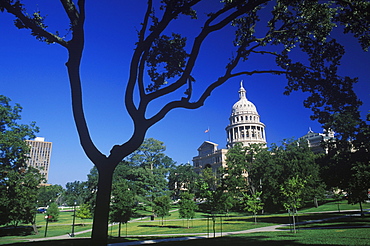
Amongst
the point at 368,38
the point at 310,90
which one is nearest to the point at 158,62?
the point at 310,90

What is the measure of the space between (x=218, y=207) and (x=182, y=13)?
2750cm

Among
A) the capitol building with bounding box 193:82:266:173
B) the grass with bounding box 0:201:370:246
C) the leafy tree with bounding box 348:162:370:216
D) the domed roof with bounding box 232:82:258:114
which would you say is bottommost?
the grass with bounding box 0:201:370:246

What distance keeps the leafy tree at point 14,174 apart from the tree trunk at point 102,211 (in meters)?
27.2

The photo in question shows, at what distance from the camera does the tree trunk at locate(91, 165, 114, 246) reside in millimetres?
8555

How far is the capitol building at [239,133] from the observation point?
357 ft

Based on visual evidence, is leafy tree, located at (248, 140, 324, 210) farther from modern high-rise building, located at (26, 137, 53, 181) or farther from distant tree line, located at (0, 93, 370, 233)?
modern high-rise building, located at (26, 137, 53, 181)

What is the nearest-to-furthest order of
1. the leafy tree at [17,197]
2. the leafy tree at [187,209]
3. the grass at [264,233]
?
the grass at [264,233] < the leafy tree at [17,197] < the leafy tree at [187,209]

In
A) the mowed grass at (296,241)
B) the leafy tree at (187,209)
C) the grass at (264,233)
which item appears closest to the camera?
the mowed grass at (296,241)

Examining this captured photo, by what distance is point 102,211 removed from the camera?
29.0 ft

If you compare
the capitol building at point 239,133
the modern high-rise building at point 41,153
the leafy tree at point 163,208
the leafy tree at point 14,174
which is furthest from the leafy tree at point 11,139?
the modern high-rise building at point 41,153

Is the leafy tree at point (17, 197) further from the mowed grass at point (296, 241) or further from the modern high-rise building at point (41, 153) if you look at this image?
the modern high-rise building at point (41, 153)

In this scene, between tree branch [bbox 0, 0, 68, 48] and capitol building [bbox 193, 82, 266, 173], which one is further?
capitol building [bbox 193, 82, 266, 173]

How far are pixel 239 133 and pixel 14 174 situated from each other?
8976cm

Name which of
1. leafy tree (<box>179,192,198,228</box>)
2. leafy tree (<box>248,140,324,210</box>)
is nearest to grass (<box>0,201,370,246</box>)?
leafy tree (<box>179,192,198,228</box>)
